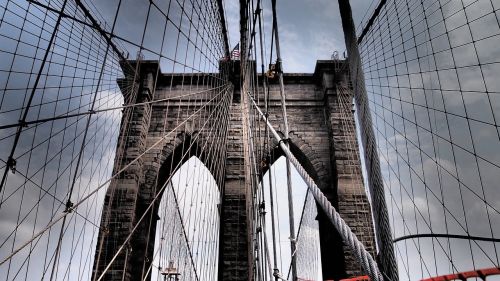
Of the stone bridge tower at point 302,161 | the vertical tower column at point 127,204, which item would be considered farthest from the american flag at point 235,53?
the vertical tower column at point 127,204

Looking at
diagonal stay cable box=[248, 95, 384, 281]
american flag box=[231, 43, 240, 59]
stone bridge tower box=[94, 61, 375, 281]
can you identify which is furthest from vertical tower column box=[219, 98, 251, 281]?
diagonal stay cable box=[248, 95, 384, 281]

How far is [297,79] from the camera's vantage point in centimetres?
1015

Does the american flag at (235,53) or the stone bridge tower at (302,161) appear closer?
the stone bridge tower at (302,161)

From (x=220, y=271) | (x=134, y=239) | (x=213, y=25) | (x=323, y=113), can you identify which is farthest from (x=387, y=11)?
(x=134, y=239)

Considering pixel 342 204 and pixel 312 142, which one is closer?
pixel 342 204

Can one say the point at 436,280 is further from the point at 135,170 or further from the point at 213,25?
the point at 213,25

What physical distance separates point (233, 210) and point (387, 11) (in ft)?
18.0

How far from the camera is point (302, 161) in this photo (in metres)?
9.49

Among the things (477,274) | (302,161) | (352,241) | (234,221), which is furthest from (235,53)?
(352,241)

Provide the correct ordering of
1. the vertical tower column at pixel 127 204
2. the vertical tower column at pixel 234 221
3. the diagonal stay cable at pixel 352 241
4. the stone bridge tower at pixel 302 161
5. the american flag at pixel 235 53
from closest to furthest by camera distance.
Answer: the diagonal stay cable at pixel 352 241, the vertical tower column at pixel 127 204, the vertical tower column at pixel 234 221, the stone bridge tower at pixel 302 161, the american flag at pixel 235 53

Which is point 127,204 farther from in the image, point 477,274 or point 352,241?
point 352,241

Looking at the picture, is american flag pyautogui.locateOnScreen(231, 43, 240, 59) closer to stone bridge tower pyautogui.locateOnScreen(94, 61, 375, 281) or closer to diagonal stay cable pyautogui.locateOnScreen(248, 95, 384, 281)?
stone bridge tower pyautogui.locateOnScreen(94, 61, 375, 281)

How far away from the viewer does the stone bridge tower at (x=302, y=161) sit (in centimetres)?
755

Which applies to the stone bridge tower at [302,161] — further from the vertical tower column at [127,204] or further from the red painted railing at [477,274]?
the red painted railing at [477,274]
